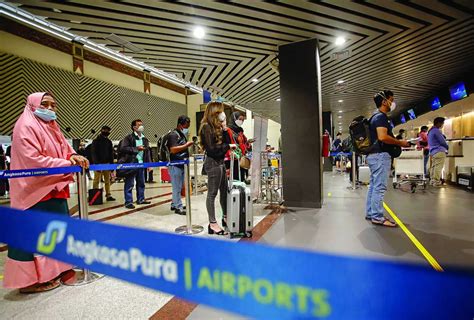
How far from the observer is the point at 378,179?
10.1ft

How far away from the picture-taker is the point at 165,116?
14.7 meters

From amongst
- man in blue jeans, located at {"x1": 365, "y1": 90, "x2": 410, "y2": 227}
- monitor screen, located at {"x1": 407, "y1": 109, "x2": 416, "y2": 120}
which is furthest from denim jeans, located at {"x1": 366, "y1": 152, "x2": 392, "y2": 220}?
monitor screen, located at {"x1": 407, "y1": 109, "x2": 416, "y2": 120}

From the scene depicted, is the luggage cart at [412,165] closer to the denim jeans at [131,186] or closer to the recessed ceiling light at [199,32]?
the recessed ceiling light at [199,32]

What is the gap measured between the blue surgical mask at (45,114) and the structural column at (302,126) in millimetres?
3476

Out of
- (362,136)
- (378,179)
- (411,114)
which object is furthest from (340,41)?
(411,114)

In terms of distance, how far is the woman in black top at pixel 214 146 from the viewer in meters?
2.77

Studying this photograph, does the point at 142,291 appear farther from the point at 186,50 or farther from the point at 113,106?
the point at 113,106

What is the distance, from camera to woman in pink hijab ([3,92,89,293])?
174cm

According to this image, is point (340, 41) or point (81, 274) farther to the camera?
point (340, 41)

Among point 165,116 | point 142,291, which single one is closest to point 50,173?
point 142,291

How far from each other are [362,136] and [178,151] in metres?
2.45

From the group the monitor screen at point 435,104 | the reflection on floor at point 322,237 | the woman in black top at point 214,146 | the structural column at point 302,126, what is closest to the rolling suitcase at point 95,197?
the reflection on floor at point 322,237

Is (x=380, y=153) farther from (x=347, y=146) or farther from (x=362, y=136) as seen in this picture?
(x=347, y=146)

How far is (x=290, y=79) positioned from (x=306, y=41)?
0.74 metres
